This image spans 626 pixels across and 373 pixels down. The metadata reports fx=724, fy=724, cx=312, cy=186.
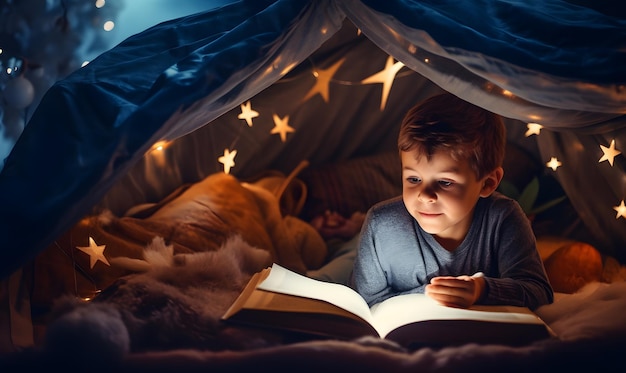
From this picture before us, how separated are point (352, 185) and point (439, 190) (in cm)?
69

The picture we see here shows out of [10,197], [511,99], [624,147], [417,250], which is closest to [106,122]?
[10,197]

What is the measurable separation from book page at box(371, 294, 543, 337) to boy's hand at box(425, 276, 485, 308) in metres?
0.02

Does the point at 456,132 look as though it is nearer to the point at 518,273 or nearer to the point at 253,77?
the point at 518,273

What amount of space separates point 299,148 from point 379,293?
758 mm

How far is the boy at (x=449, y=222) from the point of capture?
165cm

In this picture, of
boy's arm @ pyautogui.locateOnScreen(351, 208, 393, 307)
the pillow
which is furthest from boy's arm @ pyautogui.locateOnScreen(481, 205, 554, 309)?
the pillow

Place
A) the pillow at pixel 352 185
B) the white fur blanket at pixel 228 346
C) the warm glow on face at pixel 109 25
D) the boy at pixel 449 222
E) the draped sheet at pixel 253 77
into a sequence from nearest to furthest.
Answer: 1. the white fur blanket at pixel 228 346
2. the draped sheet at pixel 253 77
3. the boy at pixel 449 222
4. the warm glow on face at pixel 109 25
5. the pillow at pixel 352 185

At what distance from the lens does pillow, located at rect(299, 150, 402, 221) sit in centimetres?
231

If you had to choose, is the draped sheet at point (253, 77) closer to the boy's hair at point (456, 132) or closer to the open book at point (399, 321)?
the boy's hair at point (456, 132)

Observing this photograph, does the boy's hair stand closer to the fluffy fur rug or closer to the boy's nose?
the boy's nose

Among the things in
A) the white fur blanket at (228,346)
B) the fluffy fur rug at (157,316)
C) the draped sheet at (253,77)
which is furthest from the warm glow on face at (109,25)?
the white fur blanket at (228,346)

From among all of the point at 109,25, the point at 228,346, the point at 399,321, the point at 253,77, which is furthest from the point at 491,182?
the point at 109,25

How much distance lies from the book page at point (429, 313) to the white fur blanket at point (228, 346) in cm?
6

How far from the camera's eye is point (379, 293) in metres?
1.75
